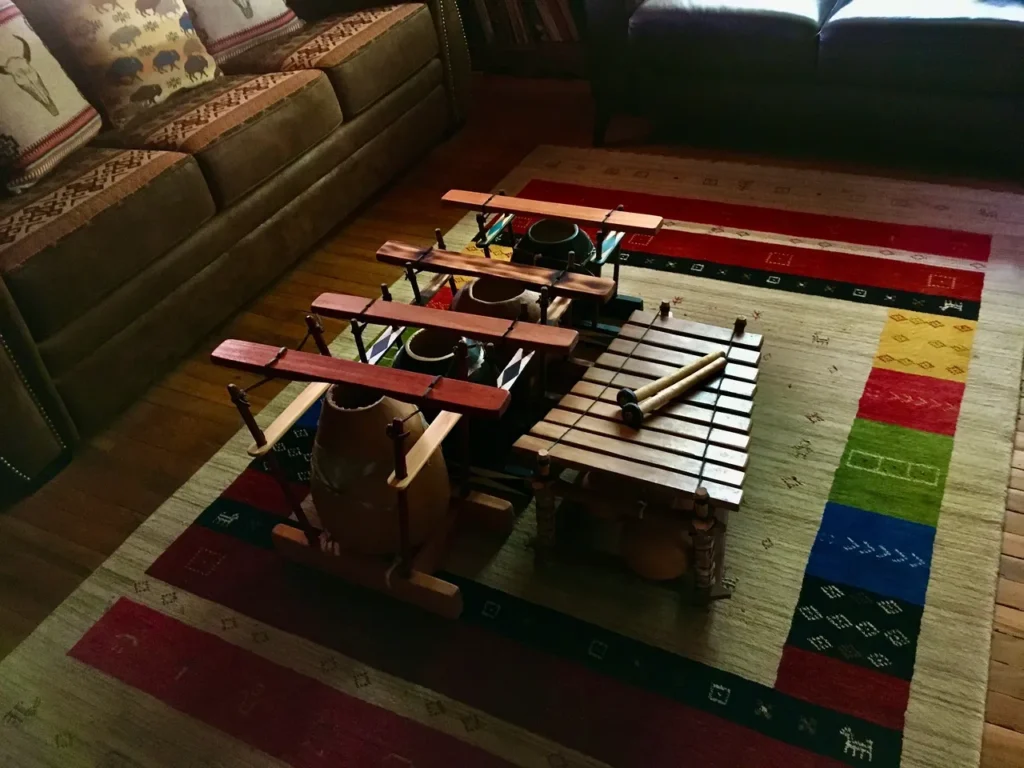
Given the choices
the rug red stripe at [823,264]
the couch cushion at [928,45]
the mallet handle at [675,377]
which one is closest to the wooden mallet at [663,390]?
the mallet handle at [675,377]

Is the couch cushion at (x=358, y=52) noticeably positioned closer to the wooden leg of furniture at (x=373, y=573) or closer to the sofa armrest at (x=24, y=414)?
the sofa armrest at (x=24, y=414)

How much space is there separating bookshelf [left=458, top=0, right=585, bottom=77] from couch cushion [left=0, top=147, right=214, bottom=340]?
74.4 inches

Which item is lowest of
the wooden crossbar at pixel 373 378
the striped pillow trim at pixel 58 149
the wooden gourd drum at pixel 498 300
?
the wooden gourd drum at pixel 498 300

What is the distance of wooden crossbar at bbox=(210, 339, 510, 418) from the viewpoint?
1.22m

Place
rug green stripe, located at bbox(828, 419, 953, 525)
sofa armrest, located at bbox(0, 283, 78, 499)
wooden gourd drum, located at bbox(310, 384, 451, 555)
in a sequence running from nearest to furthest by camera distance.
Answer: wooden gourd drum, located at bbox(310, 384, 451, 555)
rug green stripe, located at bbox(828, 419, 953, 525)
sofa armrest, located at bbox(0, 283, 78, 499)

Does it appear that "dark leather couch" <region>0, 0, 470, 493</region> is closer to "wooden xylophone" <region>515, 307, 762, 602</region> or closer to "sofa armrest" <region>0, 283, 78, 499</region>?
"sofa armrest" <region>0, 283, 78, 499</region>

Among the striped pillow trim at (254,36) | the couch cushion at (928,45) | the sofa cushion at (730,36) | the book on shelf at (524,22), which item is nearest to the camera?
the couch cushion at (928,45)

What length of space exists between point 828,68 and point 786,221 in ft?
1.62

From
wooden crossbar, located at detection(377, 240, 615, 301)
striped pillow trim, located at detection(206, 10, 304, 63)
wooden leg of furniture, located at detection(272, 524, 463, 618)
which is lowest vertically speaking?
wooden leg of furniture, located at detection(272, 524, 463, 618)

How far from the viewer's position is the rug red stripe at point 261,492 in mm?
1638

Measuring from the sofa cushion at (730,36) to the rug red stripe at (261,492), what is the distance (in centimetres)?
185

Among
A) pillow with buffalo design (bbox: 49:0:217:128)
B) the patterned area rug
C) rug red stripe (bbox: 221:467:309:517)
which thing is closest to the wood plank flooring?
the patterned area rug

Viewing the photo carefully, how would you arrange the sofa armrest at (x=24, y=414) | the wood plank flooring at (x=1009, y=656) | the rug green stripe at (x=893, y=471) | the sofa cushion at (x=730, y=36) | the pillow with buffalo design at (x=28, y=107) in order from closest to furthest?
the wood plank flooring at (x=1009, y=656)
the rug green stripe at (x=893, y=471)
the sofa armrest at (x=24, y=414)
the pillow with buffalo design at (x=28, y=107)
the sofa cushion at (x=730, y=36)

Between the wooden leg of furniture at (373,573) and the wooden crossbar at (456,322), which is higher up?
the wooden crossbar at (456,322)
